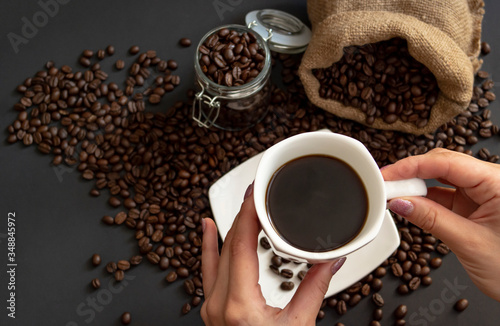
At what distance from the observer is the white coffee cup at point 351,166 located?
89cm

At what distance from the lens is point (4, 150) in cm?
178

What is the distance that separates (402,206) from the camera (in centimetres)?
102

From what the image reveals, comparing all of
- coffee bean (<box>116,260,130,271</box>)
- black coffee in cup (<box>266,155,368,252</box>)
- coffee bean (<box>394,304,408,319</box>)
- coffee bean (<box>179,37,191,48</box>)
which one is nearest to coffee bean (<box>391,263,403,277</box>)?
coffee bean (<box>394,304,408,319</box>)

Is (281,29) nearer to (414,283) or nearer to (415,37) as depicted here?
(415,37)

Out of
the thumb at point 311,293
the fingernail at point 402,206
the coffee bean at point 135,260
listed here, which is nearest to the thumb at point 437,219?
the fingernail at point 402,206

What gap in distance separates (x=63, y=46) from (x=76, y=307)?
1040mm

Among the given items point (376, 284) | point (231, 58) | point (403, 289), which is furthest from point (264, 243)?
point (231, 58)

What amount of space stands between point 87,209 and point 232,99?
2.29 feet

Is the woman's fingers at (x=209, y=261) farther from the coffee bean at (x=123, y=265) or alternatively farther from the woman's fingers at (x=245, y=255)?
the coffee bean at (x=123, y=265)

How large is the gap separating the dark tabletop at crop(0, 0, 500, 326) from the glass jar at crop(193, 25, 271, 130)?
175 millimetres

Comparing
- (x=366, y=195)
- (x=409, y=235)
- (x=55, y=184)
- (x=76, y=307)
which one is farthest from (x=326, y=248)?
(x=55, y=184)

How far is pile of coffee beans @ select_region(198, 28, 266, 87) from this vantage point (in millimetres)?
1533

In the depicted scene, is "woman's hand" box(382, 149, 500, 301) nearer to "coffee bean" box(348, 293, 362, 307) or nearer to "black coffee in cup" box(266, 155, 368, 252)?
"black coffee in cup" box(266, 155, 368, 252)

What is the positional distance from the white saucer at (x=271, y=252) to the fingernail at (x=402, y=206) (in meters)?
0.48
